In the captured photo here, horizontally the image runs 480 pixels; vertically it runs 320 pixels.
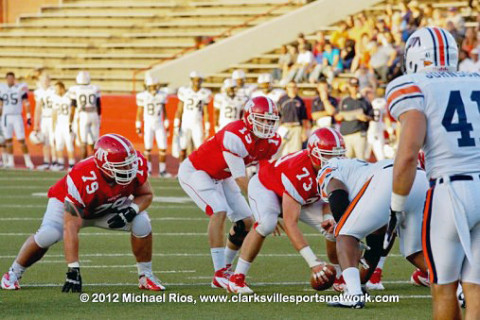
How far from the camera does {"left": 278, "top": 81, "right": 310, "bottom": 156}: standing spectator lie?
1766 centimetres

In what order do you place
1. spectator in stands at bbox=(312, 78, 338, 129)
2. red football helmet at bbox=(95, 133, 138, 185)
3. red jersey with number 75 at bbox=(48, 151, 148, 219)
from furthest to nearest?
spectator in stands at bbox=(312, 78, 338, 129) < red jersey with number 75 at bbox=(48, 151, 148, 219) < red football helmet at bbox=(95, 133, 138, 185)

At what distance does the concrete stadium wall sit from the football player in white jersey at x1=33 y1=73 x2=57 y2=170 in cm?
423

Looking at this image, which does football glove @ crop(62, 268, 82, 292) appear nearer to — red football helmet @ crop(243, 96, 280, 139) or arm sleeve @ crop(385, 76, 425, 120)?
red football helmet @ crop(243, 96, 280, 139)

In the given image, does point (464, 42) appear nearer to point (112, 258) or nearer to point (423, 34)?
point (112, 258)

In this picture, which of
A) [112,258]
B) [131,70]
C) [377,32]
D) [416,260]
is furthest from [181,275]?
[131,70]

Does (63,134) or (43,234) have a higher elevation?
(43,234)

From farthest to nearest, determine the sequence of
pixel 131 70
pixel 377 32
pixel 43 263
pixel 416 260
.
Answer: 1. pixel 131 70
2. pixel 377 32
3. pixel 43 263
4. pixel 416 260

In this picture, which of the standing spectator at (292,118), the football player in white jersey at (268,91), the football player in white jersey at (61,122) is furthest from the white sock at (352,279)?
the football player in white jersey at (61,122)

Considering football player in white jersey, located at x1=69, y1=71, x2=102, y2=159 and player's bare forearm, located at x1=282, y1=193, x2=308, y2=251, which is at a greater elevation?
player's bare forearm, located at x1=282, y1=193, x2=308, y2=251

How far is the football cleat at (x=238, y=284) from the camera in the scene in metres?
7.68

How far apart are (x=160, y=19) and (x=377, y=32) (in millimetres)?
7779

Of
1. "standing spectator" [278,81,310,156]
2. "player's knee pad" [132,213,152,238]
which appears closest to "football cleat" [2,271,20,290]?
"player's knee pad" [132,213,152,238]

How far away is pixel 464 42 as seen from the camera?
19359mm

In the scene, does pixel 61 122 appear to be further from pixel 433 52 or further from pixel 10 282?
pixel 433 52
